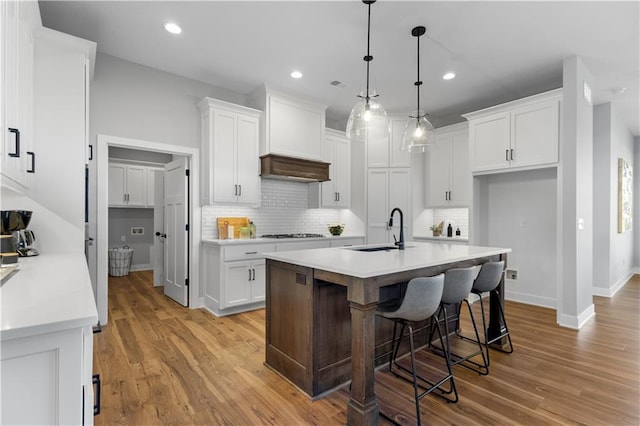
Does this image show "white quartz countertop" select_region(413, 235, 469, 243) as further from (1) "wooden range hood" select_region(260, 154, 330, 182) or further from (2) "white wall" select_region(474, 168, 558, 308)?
(1) "wooden range hood" select_region(260, 154, 330, 182)

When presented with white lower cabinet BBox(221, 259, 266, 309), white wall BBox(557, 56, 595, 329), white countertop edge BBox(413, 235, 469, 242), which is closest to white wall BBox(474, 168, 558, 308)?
white countertop edge BBox(413, 235, 469, 242)

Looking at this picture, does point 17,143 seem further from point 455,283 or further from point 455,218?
point 455,218

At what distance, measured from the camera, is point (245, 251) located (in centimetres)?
422

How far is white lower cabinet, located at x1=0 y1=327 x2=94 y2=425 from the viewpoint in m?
A: 0.88

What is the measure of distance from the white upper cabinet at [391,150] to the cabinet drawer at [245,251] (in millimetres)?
2560

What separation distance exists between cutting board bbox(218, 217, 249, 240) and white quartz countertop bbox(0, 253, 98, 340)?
274 cm

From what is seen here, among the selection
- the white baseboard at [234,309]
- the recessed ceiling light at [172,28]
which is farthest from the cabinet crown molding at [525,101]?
the white baseboard at [234,309]

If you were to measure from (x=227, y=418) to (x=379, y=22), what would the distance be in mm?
3509

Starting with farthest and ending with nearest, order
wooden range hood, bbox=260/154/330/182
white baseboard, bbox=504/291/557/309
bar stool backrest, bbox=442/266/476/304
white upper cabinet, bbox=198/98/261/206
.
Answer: wooden range hood, bbox=260/154/330/182
white baseboard, bbox=504/291/557/309
white upper cabinet, bbox=198/98/261/206
bar stool backrest, bbox=442/266/476/304

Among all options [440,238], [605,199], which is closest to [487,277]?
[440,238]

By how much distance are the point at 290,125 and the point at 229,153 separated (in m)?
1.03

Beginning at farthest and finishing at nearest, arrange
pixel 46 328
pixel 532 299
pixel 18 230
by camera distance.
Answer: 1. pixel 532 299
2. pixel 18 230
3. pixel 46 328

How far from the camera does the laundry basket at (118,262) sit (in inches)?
269

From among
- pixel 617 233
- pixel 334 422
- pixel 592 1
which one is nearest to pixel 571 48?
pixel 592 1
